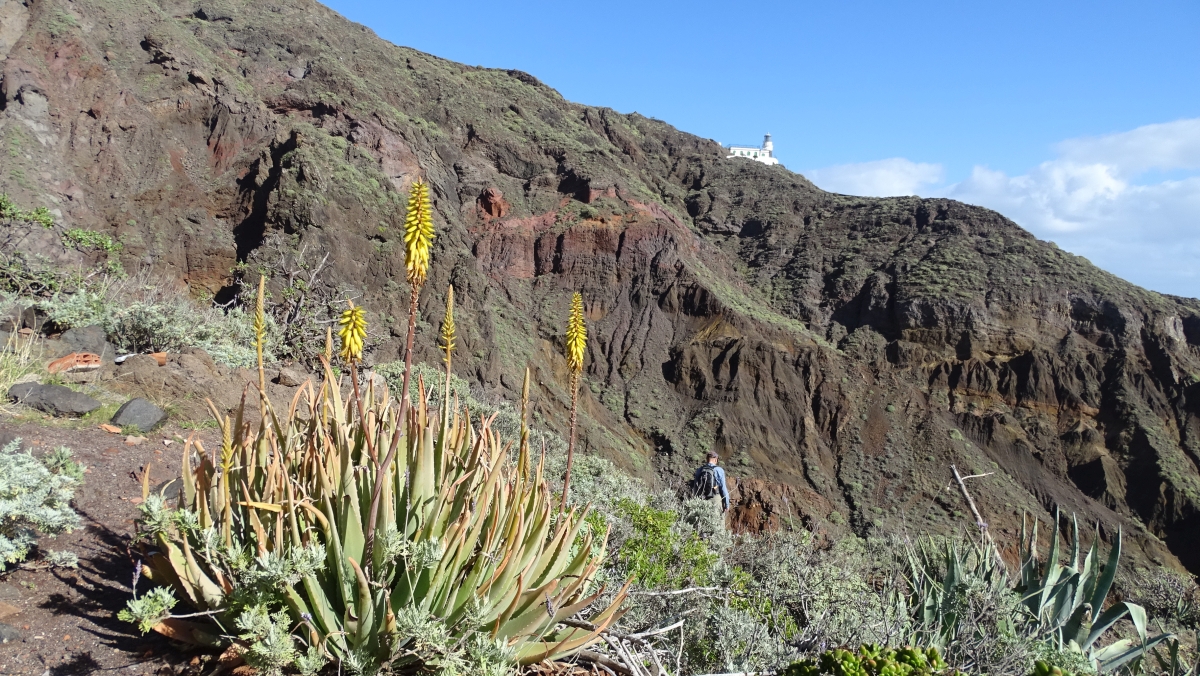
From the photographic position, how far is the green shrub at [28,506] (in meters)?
2.88

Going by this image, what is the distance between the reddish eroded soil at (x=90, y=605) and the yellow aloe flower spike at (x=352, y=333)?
4.04 ft

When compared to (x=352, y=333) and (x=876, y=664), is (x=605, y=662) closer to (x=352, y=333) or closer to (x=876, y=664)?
(x=876, y=664)

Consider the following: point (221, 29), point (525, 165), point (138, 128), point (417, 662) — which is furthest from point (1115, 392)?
point (221, 29)

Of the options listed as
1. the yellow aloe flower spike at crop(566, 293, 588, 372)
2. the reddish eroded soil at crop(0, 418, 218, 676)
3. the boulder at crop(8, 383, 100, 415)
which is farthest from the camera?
the boulder at crop(8, 383, 100, 415)

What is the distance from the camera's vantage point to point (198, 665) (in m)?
2.57

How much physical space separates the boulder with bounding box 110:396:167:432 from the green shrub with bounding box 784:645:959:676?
16.4 ft

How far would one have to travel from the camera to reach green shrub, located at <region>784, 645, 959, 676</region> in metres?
Answer: 2.18

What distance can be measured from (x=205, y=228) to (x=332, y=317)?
13.3 m

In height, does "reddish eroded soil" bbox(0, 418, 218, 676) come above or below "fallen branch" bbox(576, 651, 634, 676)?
below

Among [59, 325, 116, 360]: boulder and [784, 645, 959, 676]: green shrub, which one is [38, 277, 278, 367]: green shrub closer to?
[59, 325, 116, 360]: boulder

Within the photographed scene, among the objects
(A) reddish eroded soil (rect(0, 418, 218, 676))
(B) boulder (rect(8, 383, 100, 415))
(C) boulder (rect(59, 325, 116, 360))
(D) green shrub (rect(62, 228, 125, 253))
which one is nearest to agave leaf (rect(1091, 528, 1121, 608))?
(A) reddish eroded soil (rect(0, 418, 218, 676))

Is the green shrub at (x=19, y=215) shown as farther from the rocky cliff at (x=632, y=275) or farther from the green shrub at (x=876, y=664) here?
the green shrub at (x=876, y=664)

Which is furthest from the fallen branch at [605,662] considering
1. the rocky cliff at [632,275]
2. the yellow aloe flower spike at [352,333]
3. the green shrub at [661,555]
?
the rocky cliff at [632,275]

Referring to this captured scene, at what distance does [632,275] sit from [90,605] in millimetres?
36532
